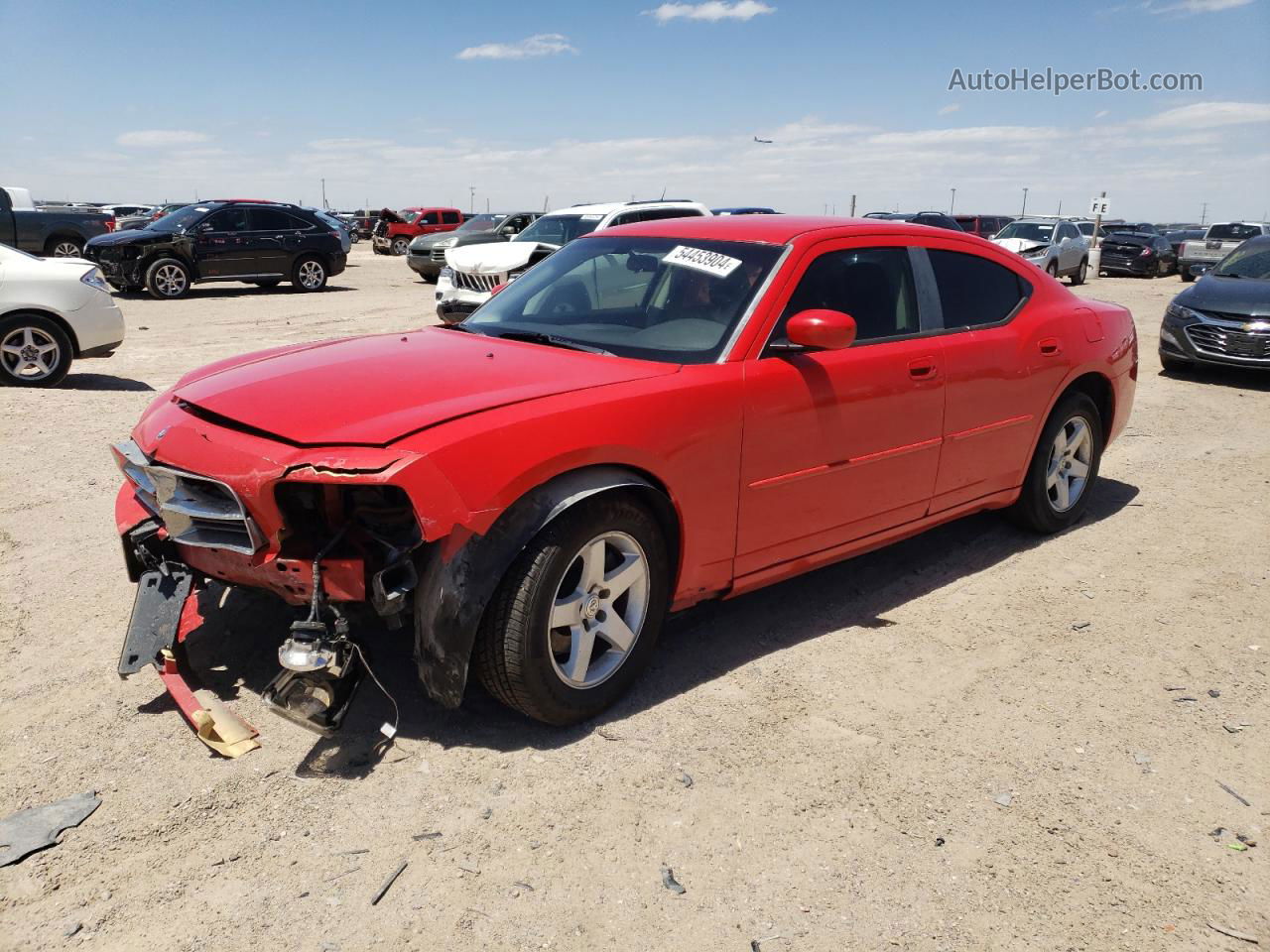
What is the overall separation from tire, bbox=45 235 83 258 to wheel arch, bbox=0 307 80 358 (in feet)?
44.5

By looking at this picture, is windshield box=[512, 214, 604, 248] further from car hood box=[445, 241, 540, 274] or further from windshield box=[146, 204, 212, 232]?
windshield box=[146, 204, 212, 232]

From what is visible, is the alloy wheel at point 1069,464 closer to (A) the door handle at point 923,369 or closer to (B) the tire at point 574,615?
(A) the door handle at point 923,369

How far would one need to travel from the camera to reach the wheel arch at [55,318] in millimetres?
8720

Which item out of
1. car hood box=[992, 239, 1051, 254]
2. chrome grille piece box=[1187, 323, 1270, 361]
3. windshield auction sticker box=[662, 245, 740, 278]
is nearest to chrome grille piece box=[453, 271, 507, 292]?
chrome grille piece box=[1187, 323, 1270, 361]

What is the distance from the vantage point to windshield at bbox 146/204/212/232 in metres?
18.1

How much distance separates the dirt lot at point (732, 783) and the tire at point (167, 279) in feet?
48.1

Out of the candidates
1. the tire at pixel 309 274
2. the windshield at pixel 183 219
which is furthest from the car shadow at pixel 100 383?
the tire at pixel 309 274

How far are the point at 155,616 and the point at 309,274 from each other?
17663 millimetres

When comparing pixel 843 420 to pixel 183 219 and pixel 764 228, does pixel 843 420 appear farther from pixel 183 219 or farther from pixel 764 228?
pixel 183 219

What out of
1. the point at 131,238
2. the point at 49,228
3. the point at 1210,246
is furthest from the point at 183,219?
the point at 1210,246

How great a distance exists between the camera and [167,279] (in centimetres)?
1808

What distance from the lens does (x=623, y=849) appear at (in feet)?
9.02

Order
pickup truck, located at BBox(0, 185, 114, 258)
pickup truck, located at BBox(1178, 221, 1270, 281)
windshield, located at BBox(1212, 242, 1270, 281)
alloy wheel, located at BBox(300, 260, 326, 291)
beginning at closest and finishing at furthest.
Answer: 1. windshield, located at BBox(1212, 242, 1270, 281)
2. alloy wheel, located at BBox(300, 260, 326, 291)
3. pickup truck, located at BBox(0, 185, 114, 258)
4. pickup truck, located at BBox(1178, 221, 1270, 281)

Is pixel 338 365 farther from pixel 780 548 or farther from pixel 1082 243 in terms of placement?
pixel 1082 243
